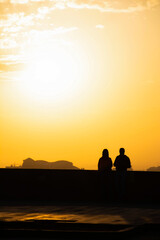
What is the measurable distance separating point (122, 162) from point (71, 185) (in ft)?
7.91

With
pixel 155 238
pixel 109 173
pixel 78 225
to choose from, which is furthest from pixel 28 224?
pixel 109 173

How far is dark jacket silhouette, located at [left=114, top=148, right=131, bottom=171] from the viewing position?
58.7 ft

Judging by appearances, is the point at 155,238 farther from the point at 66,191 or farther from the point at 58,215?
the point at 66,191

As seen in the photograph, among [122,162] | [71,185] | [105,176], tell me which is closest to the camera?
[122,162]

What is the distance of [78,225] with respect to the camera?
33.3 feet

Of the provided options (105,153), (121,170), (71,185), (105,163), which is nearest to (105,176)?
(105,163)

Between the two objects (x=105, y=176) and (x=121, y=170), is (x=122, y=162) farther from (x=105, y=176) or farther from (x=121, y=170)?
(x=105, y=176)

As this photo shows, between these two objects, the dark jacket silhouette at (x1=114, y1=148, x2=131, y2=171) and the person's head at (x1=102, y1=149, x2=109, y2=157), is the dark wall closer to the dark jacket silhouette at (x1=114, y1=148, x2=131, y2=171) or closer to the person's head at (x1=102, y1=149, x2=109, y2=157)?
the dark jacket silhouette at (x1=114, y1=148, x2=131, y2=171)

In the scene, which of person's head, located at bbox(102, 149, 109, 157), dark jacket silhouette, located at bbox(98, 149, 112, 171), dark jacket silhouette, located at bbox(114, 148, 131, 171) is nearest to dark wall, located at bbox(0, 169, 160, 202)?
dark jacket silhouette, located at bbox(98, 149, 112, 171)

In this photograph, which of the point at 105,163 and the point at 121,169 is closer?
the point at 121,169

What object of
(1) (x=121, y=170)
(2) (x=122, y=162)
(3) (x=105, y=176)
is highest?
(2) (x=122, y=162)

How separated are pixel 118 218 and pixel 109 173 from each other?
7047 mm

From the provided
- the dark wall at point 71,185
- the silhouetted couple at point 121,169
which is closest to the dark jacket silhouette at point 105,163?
the silhouetted couple at point 121,169

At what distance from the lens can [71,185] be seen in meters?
19.2
